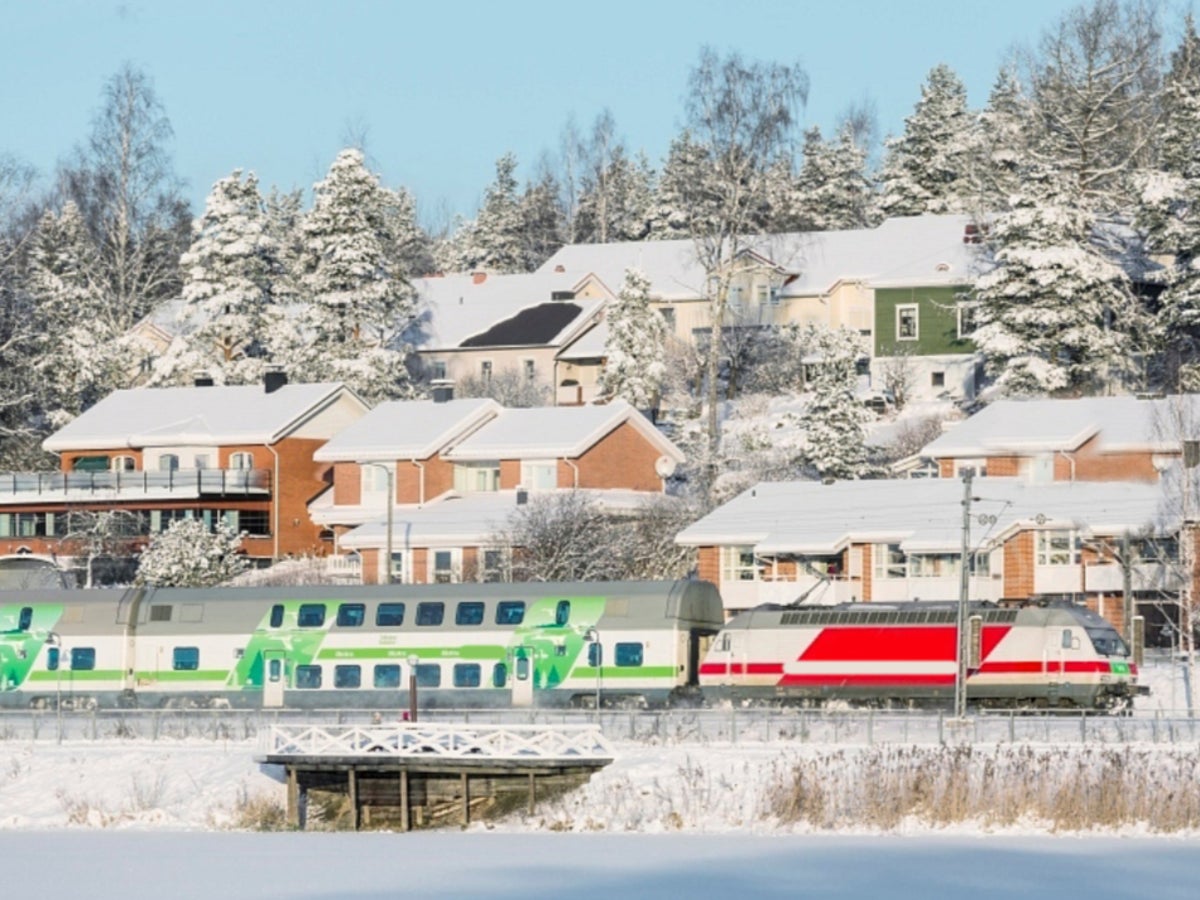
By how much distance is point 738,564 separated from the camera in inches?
2992

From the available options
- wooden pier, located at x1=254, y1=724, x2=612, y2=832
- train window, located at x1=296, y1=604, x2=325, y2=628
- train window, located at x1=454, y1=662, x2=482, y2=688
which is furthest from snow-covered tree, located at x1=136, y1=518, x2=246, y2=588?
wooden pier, located at x1=254, y1=724, x2=612, y2=832

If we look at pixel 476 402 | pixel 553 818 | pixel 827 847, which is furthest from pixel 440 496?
pixel 827 847

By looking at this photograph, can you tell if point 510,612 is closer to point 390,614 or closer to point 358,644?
point 390,614

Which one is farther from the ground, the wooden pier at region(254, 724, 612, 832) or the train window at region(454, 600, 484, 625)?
the train window at region(454, 600, 484, 625)

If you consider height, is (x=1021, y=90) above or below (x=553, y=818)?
above

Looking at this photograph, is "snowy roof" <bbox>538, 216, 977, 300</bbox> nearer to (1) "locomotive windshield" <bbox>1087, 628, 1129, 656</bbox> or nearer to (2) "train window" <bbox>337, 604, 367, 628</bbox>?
(1) "locomotive windshield" <bbox>1087, 628, 1129, 656</bbox>

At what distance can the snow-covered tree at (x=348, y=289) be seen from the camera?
101625 mm

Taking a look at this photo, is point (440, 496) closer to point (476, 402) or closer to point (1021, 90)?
point (476, 402)

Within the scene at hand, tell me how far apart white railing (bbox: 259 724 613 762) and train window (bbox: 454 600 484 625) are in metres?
13.3

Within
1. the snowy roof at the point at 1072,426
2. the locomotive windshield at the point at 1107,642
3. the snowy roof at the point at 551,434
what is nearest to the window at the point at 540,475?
the snowy roof at the point at 551,434

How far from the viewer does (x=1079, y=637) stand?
55.5 metres

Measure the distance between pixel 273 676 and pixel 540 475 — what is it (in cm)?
2767

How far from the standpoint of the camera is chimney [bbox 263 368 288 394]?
316 ft

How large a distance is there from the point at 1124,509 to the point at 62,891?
44031mm
